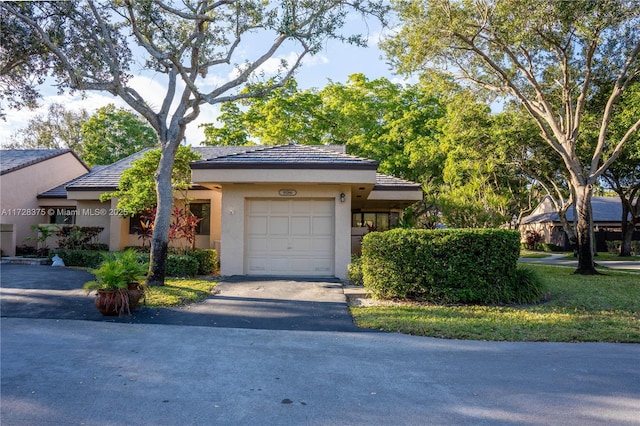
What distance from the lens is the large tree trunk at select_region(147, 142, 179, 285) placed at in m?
10.6

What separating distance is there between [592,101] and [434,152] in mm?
8802

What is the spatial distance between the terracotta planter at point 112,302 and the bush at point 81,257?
26.4ft

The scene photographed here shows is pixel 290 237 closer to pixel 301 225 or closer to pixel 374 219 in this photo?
pixel 301 225

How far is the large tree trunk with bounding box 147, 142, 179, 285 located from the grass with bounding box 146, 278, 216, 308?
42 cm

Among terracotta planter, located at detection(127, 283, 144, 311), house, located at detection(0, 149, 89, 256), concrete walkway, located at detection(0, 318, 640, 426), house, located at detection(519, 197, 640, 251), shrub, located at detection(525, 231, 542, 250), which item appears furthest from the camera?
shrub, located at detection(525, 231, 542, 250)

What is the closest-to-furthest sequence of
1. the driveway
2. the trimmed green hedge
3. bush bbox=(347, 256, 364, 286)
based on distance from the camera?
1. the driveway
2. the trimmed green hedge
3. bush bbox=(347, 256, 364, 286)

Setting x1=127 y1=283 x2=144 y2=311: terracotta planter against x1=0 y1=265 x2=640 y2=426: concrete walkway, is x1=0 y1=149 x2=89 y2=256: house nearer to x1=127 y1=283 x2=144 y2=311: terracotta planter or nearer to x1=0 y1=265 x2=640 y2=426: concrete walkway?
x1=0 y1=265 x2=640 y2=426: concrete walkway

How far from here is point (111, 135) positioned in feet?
110

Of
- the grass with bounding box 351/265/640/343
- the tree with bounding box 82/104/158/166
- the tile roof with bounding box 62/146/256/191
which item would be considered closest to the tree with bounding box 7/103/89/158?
the tree with bounding box 82/104/158/166

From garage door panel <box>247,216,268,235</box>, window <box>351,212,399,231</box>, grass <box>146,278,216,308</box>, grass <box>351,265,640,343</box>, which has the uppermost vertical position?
window <box>351,212,399,231</box>

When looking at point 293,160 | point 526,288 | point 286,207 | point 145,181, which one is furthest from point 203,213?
point 526,288

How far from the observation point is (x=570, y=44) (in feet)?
48.6

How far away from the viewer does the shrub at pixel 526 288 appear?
9.58 m

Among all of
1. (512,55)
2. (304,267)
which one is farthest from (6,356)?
(512,55)
